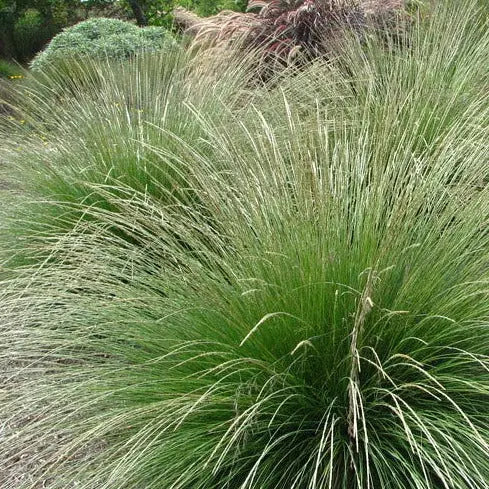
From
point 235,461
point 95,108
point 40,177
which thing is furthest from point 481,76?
point 235,461

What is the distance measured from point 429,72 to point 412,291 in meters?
1.82

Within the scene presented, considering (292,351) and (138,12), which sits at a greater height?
(292,351)

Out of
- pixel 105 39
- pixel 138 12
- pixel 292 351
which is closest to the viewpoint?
pixel 292 351

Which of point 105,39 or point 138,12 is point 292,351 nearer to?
point 105,39

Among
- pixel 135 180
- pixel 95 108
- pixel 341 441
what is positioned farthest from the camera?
pixel 95 108

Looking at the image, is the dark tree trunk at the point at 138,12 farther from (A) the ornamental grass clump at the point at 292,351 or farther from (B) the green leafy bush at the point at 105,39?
(A) the ornamental grass clump at the point at 292,351

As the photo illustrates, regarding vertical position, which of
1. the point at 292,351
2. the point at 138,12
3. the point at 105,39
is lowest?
the point at 138,12

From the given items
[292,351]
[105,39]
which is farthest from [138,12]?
[292,351]

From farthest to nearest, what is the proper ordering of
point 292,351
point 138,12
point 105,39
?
point 138,12
point 105,39
point 292,351

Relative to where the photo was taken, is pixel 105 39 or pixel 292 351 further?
pixel 105 39

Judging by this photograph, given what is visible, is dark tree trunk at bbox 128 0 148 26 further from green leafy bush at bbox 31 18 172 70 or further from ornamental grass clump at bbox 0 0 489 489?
ornamental grass clump at bbox 0 0 489 489

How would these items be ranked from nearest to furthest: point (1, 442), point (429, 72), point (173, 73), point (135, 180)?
1. point (1, 442)
2. point (135, 180)
3. point (429, 72)
4. point (173, 73)

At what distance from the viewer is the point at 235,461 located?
1.73m

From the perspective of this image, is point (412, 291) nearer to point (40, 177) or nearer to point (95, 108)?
point (40, 177)
